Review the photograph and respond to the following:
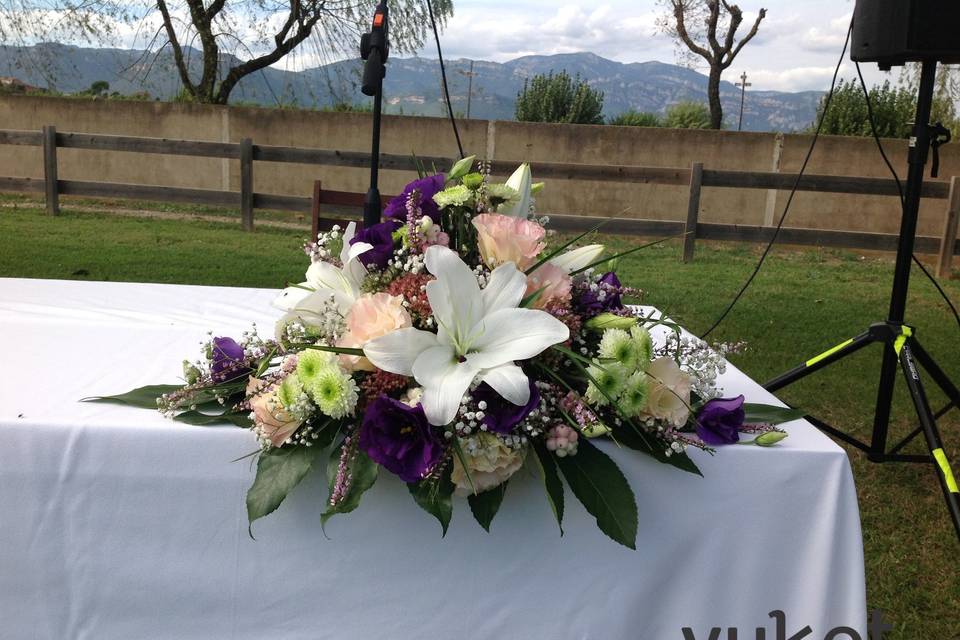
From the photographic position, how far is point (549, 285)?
130 cm

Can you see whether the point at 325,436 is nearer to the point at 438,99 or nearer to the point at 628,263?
the point at 628,263

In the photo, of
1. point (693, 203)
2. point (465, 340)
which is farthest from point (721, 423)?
point (693, 203)

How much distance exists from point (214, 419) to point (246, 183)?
29.3 feet

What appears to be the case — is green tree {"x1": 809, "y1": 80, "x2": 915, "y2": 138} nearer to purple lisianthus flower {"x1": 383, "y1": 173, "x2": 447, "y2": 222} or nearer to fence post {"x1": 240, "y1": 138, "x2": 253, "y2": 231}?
fence post {"x1": 240, "y1": 138, "x2": 253, "y2": 231}

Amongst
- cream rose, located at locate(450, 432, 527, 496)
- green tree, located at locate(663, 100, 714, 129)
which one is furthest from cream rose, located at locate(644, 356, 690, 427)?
green tree, located at locate(663, 100, 714, 129)

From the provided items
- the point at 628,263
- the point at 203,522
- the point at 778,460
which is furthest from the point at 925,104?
the point at 628,263

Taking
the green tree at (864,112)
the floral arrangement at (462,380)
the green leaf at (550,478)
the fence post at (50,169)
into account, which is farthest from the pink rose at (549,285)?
the green tree at (864,112)

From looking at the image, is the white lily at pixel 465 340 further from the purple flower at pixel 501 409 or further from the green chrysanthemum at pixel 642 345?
the green chrysanthemum at pixel 642 345

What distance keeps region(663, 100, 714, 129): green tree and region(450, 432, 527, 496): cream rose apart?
16.9m

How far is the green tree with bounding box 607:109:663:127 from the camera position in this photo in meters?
14.4

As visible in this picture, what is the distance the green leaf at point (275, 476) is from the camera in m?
1.21

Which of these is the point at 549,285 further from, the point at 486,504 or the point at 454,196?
the point at 486,504

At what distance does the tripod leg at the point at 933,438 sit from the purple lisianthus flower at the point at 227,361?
6.03ft

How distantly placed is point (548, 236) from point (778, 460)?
522 mm
